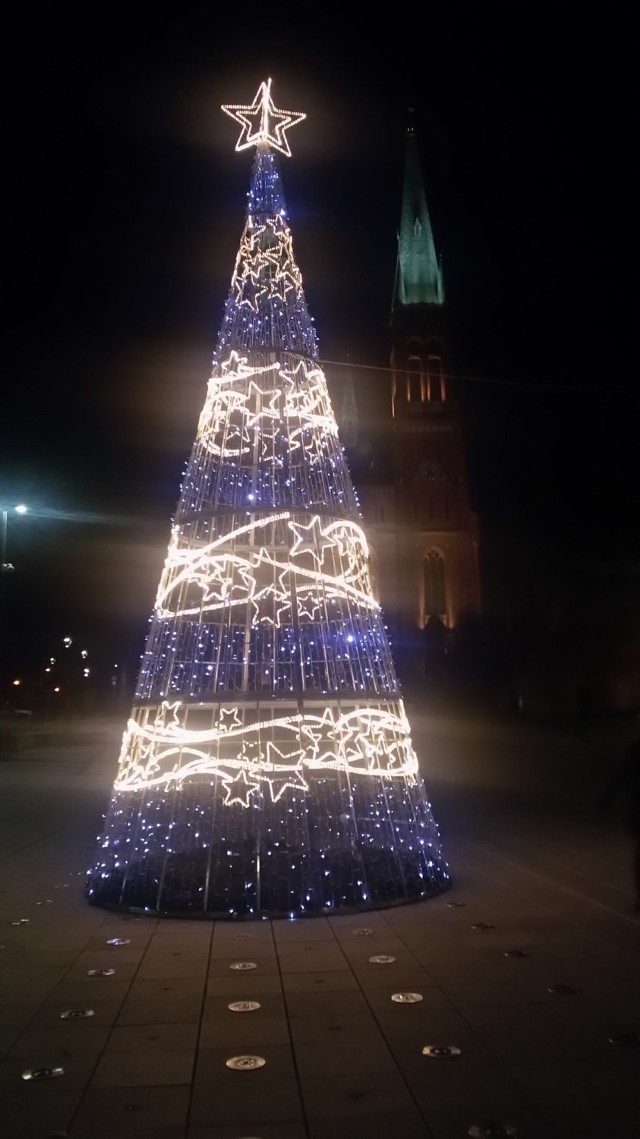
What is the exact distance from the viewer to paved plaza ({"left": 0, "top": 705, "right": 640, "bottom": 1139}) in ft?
13.7

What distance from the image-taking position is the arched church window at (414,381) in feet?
241

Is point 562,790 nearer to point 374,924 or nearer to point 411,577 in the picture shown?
point 374,924

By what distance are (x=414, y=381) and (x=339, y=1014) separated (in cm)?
7213

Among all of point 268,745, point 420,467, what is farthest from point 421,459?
point 268,745

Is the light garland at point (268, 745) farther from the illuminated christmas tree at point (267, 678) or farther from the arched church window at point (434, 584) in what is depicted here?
the arched church window at point (434, 584)

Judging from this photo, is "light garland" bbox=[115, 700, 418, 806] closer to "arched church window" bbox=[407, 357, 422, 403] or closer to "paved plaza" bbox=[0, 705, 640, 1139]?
"paved plaza" bbox=[0, 705, 640, 1139]

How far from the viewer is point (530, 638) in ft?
153

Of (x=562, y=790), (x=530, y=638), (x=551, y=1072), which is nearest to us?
(x=551, y=1072)

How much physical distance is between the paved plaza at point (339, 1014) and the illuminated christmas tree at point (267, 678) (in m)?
0.48

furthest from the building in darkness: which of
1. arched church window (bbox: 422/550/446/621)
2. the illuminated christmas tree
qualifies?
the illuminated christmas tree

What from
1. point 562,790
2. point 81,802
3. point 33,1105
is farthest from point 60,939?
point 562,790

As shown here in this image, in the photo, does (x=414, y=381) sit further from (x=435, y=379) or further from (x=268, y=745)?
(x=268, y=745)

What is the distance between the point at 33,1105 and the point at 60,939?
301 cm

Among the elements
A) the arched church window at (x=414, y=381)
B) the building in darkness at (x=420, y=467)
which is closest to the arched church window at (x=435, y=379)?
the building in darkness at (x=420, y=467)
